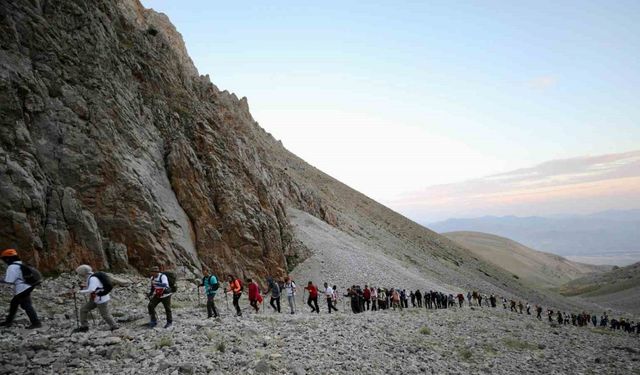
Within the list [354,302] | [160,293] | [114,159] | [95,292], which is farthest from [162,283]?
[354,302]

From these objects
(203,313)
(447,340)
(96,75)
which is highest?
(96,75)

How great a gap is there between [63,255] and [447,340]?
19.0 m

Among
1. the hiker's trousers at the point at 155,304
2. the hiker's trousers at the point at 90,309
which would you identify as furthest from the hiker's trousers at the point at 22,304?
the hiker's trousers at the point at 155,304

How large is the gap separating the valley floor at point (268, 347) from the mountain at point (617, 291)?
7124cm

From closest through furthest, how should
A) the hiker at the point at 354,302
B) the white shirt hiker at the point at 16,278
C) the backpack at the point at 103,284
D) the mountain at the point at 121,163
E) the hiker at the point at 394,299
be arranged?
the white shirt hiker at the point at 16,278, the backpack at the point at 103,284, the mountain at the point at 121,163, the hiker at the point at 354,302, the hiker at the point at 394,299

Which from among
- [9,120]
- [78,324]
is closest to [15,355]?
[78,324]

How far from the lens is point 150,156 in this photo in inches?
1090

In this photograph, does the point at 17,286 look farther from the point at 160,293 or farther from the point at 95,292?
the point at 160,293

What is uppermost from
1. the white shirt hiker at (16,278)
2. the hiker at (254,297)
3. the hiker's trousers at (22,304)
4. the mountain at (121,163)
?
the mountain at (121,163)

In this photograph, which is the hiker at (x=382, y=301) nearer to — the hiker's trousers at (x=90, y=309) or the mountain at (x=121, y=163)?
the mountain at (x=121, y=163)

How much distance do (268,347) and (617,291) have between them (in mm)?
112160

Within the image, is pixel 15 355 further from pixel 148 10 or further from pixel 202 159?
pixel 148 10

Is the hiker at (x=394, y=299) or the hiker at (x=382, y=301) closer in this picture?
the hiker at (x=382, y=301)

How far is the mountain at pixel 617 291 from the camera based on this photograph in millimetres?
84250
